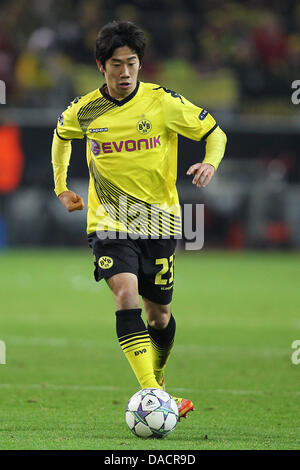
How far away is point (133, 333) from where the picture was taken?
5.58 metres

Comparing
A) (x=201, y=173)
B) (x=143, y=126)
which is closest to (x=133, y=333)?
(x=201, y=173)

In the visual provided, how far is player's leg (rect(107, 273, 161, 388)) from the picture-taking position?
18.2 ft

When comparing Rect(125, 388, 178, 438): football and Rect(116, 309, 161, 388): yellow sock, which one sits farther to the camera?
Rect(116, 309, 161, 388): yellow sock

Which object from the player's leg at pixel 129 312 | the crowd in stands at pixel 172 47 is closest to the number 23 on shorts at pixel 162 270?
the player's leg at pixel 129 312

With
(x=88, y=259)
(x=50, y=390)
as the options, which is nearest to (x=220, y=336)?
(x=50, y=390)

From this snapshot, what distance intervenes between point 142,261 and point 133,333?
0.59m

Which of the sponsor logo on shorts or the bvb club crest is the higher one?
the bvb club crest
